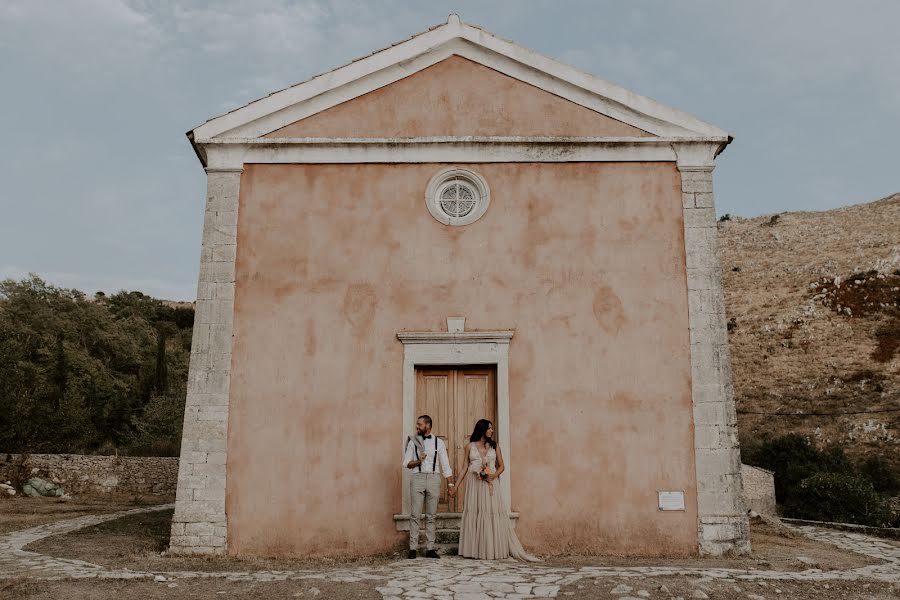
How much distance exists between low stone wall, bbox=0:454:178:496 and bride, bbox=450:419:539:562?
1273cm

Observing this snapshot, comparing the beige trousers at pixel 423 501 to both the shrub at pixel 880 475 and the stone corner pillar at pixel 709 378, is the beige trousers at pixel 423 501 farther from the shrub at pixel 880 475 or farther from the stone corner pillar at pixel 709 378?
the shrub at pixel 880 475

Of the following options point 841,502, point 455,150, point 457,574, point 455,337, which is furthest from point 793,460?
point 457,574

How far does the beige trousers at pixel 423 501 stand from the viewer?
26.3ft

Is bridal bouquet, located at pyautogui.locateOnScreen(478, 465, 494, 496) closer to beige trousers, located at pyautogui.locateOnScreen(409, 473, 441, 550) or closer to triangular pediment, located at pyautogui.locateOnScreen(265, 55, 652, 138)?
beige trousers, located at pyautogui.locateOnScreen(409, 473, 441, 550)

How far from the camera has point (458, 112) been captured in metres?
9.60

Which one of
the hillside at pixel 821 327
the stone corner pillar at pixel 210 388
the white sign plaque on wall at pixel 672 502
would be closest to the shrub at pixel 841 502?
the white sign plaque on wall at pixel 672 502

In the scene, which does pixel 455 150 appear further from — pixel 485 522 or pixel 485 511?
pixel 485 522

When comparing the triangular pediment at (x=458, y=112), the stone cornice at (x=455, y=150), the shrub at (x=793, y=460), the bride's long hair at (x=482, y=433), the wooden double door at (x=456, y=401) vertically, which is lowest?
the shrub at (x=793, y=460)

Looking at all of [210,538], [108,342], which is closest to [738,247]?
[108,342]

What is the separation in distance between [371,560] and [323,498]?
39.7 inches

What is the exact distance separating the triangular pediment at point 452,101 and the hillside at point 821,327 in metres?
15.8

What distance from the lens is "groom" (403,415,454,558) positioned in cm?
802

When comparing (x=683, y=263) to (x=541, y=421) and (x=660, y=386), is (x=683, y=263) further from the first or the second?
(x=541, y=421)

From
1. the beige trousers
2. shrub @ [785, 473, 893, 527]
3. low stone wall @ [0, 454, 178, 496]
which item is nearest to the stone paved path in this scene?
the beige trousers
